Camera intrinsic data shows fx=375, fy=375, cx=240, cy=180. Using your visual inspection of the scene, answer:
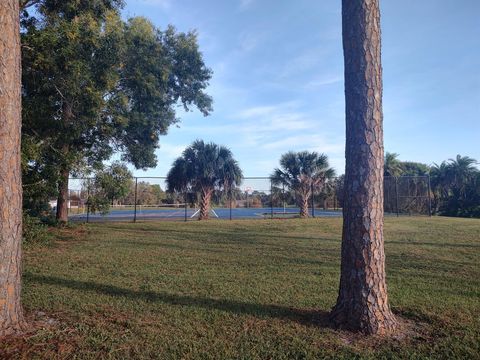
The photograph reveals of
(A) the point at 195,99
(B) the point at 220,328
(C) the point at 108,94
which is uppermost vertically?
(A) the point at 195,99

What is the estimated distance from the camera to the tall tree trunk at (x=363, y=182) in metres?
3.80

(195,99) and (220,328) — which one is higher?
(195,99)

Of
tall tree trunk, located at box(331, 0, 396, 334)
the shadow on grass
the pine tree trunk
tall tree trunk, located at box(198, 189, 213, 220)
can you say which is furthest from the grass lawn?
the pine tree trunk

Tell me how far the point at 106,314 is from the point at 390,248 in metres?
7.44

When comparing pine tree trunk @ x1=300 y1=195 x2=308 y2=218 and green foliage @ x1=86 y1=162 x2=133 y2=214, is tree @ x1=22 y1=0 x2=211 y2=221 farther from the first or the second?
pine tree trunk @ x1=300 y1=195 x2=308 y2=218

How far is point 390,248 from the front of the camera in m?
9.47

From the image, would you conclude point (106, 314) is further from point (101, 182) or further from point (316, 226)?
point (316, 226)

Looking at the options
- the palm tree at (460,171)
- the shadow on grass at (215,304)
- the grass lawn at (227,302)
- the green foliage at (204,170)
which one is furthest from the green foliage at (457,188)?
the shadow on grass at (215,304)

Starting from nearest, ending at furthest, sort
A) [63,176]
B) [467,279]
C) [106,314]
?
[106,314], [467,279], [63,176]

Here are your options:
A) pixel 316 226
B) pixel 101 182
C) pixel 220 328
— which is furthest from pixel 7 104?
pixel 316 226

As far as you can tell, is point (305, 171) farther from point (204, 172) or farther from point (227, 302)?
point (227, 302)

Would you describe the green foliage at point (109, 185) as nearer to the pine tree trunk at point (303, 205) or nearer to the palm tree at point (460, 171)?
the pine tree trunk at point (303, 205)

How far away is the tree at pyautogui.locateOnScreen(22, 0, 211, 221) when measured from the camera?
31.3 ft

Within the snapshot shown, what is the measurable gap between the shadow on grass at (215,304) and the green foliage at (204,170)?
1500cm
